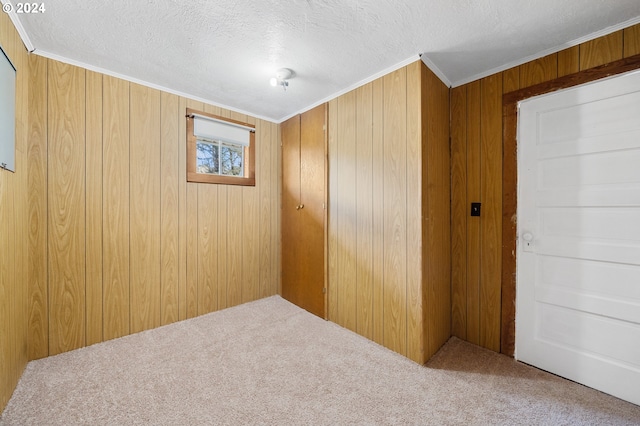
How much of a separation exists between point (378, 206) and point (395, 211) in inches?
6.9

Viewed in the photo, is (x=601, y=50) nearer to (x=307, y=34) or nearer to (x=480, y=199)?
(x=480, y=199)

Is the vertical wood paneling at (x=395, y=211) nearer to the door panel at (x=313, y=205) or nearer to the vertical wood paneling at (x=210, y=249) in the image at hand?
the door panel at (x=313, y=205)

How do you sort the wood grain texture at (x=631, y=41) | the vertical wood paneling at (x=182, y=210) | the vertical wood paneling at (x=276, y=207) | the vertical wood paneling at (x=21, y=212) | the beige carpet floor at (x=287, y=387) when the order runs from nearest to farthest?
the beige carpet floor at (x=287, y=387), the wood grain texture at (x=631, y=41), the vertical wood paneling at (x=21, y=212), the vertical wood paneling at (x=182, y=210), the vertical wood paneling at (x=276, y=207)

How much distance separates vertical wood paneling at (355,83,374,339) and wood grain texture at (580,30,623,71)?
143 cm

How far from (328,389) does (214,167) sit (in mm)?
2385

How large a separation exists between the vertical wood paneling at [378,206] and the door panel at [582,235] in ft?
3.40

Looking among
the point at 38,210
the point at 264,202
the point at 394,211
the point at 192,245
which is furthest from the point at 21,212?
the point at 394,211

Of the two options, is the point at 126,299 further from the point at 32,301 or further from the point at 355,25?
the point at 355,25

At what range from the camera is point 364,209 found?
7.84ft

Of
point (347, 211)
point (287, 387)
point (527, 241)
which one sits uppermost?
point (347, 211)

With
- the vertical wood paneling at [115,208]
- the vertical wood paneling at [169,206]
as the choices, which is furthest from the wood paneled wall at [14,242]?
the vertical wood paneling at [169,206]

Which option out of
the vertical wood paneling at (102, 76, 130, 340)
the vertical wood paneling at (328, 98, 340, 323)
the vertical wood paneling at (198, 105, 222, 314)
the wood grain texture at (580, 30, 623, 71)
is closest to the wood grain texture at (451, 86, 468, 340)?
the wood grain texture at (580, 30, 623, 71)

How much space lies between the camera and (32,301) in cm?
194

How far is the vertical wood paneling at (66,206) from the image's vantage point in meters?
2.02
